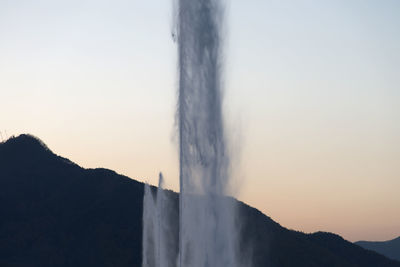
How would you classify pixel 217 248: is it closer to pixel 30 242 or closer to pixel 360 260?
pixel 30 242

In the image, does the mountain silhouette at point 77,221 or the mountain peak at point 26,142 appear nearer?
the mountain silhouette at point 77,221

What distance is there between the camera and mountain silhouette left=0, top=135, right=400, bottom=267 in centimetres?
13325

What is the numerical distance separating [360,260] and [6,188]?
7271 cm

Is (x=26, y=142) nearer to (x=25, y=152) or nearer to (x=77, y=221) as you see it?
(x=25, y=152)

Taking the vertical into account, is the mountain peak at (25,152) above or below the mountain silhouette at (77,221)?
above

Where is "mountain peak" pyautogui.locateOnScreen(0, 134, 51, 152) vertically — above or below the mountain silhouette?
above

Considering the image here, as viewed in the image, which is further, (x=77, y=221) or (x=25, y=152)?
(x=25, y=152)

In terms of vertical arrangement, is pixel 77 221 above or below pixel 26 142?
below

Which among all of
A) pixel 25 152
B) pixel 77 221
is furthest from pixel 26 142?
pixel 77 221

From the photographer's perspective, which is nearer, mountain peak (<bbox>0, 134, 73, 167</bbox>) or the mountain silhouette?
the mountain silhouette

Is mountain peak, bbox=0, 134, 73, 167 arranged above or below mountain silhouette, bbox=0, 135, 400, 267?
above

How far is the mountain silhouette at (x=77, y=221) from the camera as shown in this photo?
13325cm

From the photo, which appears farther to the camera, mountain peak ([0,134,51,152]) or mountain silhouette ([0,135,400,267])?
mountain peak ([0,134,51,152])

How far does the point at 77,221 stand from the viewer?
14688 cm
